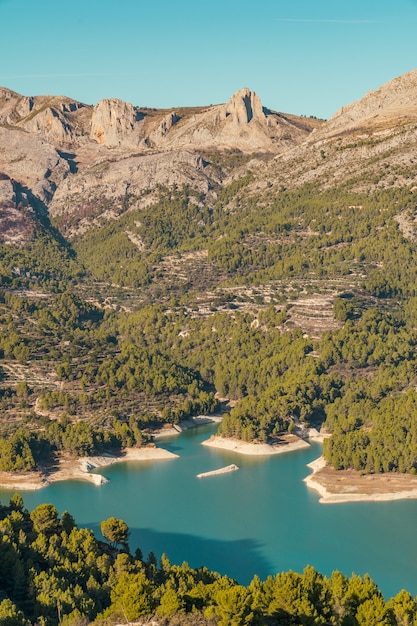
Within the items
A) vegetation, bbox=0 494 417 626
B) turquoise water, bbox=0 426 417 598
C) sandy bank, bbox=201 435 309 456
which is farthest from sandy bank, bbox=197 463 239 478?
vegetation, bbox=0 494 417 626

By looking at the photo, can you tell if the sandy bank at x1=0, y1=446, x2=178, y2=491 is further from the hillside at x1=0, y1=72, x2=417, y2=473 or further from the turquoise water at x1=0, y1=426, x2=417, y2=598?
the hillside at x1=0, y1=72, x2=417, y2=473

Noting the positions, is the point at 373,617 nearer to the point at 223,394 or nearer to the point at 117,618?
the point at 117,618

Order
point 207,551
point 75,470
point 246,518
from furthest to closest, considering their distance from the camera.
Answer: point 75,470
point 246,518
point 207,551

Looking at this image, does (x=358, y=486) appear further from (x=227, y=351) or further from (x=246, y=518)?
(x=227, y=351)

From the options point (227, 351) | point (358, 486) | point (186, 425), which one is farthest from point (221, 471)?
point (227, 351)

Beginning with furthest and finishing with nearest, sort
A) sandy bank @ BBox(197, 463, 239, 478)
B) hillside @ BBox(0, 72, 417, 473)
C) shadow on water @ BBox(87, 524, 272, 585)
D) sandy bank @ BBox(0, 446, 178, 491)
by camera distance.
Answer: hillside @ BBox(0, 72, 417, 473) → sandy bank @ BBox(197, 463, 239, 478) → sandy bank @ BBox(0, 446, 178, 491) → shadow on water @ BBox(87, 524, 272, 585)

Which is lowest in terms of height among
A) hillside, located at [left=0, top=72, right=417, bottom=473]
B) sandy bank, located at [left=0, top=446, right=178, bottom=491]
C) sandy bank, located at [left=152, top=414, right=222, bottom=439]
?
sandy bank, located at [left=0, top=446, right=178, bottom=491]

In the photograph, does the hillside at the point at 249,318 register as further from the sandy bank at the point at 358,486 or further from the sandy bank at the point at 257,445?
the sandy bank at the point at 358,486
